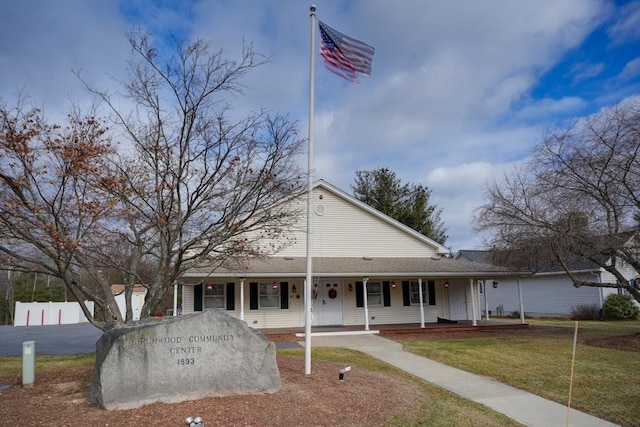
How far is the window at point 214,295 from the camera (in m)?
18.6

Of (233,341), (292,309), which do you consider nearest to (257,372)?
(233,341)

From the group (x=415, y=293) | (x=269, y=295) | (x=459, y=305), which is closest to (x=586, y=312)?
(x=459, y=305)

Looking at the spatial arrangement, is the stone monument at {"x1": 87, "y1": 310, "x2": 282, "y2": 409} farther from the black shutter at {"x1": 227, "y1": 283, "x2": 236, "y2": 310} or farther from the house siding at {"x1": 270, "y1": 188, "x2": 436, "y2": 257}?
the house siding at {"x1": 270, "y1": 188, "x2": 436, "y2": 257}

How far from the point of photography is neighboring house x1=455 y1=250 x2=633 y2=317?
1077 inches

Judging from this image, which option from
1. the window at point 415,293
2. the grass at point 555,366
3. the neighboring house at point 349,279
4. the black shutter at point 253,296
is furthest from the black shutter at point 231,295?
the window at point 415,293

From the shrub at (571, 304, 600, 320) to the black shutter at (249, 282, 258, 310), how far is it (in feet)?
62.4

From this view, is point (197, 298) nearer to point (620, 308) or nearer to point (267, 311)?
point (267, 311)

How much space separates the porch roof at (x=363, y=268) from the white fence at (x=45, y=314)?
19.3m

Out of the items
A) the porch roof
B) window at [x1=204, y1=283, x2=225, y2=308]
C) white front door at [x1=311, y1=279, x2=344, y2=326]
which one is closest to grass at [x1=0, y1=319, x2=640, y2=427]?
the porch roof

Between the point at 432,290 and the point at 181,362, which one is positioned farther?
the point at 432,290

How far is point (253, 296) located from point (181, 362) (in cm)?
1208

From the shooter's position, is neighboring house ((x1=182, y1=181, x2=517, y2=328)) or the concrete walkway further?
neighboring house ((x1=182, y1=181, x2=517, y2=328))

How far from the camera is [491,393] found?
8234 mm

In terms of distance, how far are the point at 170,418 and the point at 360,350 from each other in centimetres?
822
